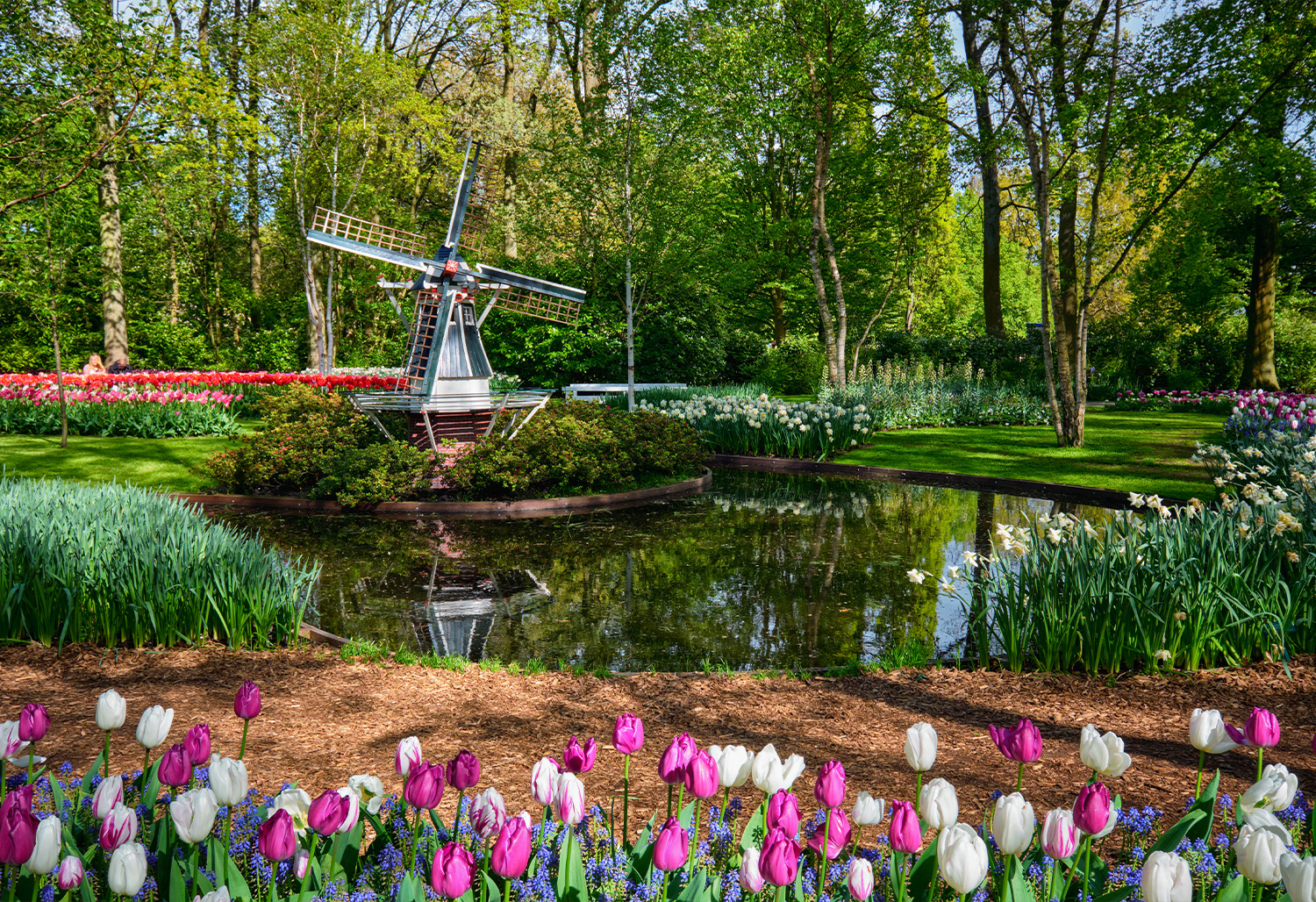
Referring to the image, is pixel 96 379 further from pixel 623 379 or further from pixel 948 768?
pixel 948 768

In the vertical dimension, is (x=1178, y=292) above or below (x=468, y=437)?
above

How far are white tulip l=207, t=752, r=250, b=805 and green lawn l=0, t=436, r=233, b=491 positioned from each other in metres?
10.2

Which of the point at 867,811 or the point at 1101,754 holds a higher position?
the point at 1101,754

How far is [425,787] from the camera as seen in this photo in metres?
1.74

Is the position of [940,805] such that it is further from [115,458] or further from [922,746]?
[115,458]

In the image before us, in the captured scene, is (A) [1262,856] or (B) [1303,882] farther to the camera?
(A) [1262,856]

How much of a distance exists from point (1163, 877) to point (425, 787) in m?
1.34

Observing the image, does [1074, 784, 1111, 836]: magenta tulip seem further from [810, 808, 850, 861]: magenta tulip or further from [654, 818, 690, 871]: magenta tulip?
[654, 818, 690, 871]: magenta tulip

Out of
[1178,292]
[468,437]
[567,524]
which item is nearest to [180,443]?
[468,437]

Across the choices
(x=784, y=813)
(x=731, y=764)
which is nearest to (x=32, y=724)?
(x=731, y=764)

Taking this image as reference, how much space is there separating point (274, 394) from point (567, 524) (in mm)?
5465

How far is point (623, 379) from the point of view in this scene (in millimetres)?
24656

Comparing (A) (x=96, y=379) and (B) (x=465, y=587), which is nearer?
(B) (x=465, y=587)

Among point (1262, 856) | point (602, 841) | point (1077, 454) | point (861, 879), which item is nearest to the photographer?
point (1262, 856)
